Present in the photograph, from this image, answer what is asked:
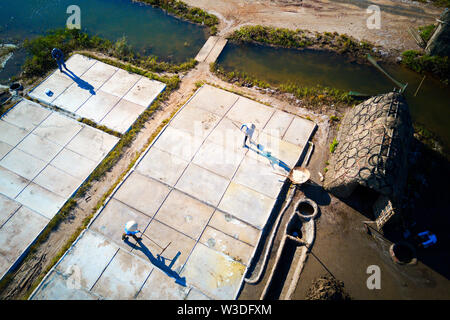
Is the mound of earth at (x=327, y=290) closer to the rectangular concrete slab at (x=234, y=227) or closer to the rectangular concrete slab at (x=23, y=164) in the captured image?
the rectangular concrete slab at (x=234, y=227)

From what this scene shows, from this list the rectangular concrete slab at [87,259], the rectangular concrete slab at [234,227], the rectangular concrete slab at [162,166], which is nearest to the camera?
the rectangular concrete slab at [87,259]

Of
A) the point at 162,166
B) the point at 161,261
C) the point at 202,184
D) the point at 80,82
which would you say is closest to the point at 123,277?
the point at 161,261

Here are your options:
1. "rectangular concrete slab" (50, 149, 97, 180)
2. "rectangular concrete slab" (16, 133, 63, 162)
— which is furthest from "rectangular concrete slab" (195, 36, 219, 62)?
"rectangular concrete slab" (16, 133, 63, 162)

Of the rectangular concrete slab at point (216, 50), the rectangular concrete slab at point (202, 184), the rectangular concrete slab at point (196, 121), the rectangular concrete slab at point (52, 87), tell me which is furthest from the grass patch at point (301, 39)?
the rectangular concrete slab at point (202, 184)

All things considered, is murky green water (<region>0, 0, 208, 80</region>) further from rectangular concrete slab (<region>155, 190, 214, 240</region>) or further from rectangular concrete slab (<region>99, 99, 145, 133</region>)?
rectangular concrete slab (<region>155, 190, 214, 240</region>)

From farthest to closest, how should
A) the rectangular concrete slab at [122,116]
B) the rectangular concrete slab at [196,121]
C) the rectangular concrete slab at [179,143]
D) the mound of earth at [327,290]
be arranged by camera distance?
1. the rectangular concrete slab at [122,116]
2. the rectangular concrete slab at [196,121]
3. the rectangular concrete slab at [179,143]
4. the mound of earth at [327,290]

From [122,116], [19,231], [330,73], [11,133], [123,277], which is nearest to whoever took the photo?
[123,277]

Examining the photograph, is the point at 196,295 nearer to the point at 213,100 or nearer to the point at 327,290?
the point at 327,290
